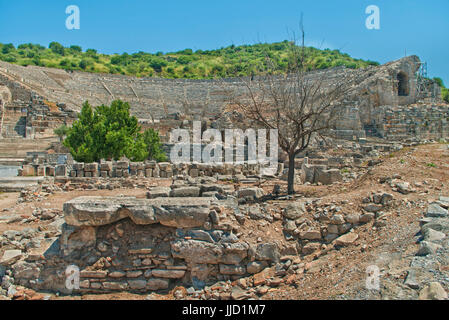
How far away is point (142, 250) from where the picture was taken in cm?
495

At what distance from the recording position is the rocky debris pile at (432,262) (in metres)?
3.11

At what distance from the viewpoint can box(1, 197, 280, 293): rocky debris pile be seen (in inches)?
189

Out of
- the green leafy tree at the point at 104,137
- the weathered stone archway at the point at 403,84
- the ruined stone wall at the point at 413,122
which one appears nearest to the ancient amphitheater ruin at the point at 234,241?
the green leafy tree at the point at 104,137

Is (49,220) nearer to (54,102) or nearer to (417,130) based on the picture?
(417,130)

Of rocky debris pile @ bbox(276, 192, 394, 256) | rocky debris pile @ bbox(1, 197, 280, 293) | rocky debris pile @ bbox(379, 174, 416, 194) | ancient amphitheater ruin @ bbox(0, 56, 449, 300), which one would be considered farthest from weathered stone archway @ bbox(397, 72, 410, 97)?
rocky debris pile @ bbox(1, 197, 280, 293)

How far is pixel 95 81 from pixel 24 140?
83.0 feet

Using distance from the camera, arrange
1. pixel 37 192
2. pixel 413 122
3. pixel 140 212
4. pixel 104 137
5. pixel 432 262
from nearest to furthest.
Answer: pixel 432 262, pixel 140 212, pixel 37 192, pixel 104 137, pixel 413 122

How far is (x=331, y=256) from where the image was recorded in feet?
15.0

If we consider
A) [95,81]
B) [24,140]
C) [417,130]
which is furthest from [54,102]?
[417,130]

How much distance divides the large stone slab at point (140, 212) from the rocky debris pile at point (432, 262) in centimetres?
287

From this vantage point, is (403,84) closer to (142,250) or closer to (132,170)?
(132,170)

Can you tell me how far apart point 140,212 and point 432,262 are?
13.1 feet

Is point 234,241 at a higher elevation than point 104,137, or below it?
below

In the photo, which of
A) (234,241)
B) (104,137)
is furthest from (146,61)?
(234,241)
